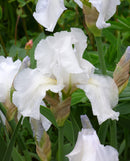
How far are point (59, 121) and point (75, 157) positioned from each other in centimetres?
7

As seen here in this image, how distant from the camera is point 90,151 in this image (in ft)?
1.90

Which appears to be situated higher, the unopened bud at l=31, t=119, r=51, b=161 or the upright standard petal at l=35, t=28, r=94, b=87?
the upright standard petal at l=35, t=28, r=94, b=87

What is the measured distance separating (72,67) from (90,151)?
0.15 m

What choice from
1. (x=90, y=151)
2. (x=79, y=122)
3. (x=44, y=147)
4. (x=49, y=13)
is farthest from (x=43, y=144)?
(x=79, y=122)

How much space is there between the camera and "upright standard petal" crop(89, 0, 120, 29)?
62 cm

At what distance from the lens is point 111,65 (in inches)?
43.5

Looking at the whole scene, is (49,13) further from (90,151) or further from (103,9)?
(90,151)

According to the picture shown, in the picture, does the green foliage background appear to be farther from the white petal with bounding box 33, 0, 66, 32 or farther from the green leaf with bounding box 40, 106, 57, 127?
the white petal with bounding box 33, 0, 66, 32

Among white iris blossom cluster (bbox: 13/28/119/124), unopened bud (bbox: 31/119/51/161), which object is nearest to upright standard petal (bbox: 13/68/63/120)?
white iris blossom cluster (bbox: 13/28/119/124)

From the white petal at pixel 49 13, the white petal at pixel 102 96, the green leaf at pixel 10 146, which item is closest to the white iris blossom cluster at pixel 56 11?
the white petal at pixel 49 13

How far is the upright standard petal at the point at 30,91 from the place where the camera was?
575mm

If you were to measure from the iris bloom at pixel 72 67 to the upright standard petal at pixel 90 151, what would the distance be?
57 mm

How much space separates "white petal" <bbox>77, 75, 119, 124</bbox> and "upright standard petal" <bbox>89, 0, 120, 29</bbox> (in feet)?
0.32

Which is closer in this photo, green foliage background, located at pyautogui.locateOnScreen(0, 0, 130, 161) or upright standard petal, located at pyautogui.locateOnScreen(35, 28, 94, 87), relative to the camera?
upright standard petal, located at pyautogui.locateOnScreen(35, 28, 94, 87)
